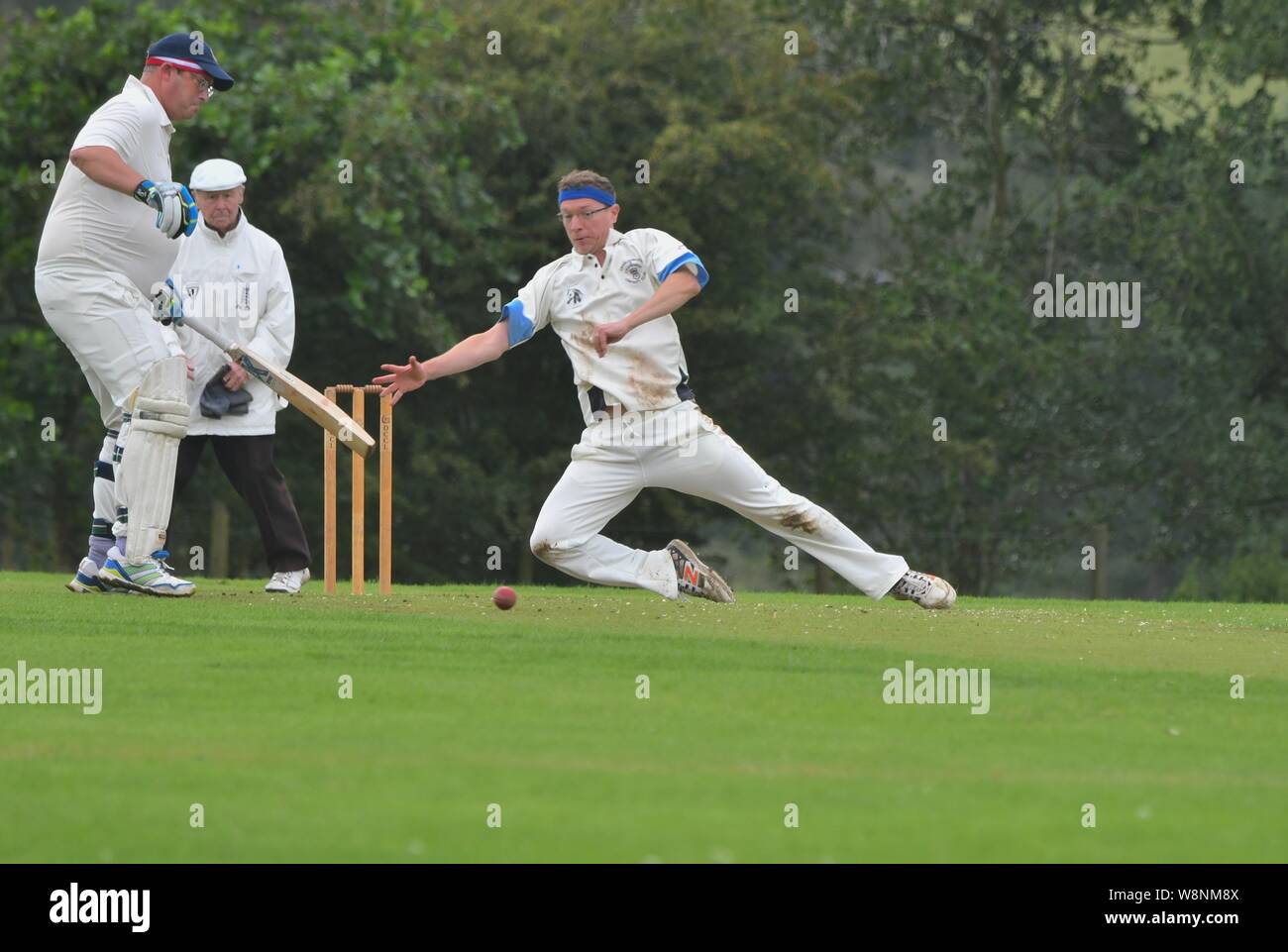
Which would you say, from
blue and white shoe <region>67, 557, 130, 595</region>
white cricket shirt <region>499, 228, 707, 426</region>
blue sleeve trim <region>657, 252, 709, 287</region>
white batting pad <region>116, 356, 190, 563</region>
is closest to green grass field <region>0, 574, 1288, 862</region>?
white batting pad <region>116, 356, 190, 563</region>

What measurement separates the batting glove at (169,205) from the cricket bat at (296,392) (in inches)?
27.4

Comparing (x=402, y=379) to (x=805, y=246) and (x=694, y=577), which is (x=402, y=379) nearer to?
(x=694, y=577)

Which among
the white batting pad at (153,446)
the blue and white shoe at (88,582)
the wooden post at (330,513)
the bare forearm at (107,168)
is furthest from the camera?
the wooden post at (330,513)

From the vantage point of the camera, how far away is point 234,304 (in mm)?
11547

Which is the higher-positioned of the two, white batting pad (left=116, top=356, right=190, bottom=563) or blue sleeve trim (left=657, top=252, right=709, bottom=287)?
blue sleeve trim (left=657, top=252, right=709, bottom=287)

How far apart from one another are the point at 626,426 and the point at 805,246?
22.9 m

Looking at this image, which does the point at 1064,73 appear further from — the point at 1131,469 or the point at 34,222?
the point at 34,222

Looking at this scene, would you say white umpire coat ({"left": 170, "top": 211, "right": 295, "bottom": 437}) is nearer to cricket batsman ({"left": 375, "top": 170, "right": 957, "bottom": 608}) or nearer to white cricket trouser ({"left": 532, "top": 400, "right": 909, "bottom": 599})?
cricket batsman ({"left": 375, "top": 170, "right": 957, "bottom": 608})

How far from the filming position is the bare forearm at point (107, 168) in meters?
10.0

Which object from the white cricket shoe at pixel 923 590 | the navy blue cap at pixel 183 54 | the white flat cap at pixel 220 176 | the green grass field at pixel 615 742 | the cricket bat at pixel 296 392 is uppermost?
the navy blue cap at pixel 183 54

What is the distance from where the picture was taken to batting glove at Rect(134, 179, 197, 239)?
32.4 feet

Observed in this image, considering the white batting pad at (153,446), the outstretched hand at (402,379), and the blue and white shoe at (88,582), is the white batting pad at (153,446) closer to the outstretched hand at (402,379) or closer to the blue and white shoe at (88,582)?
the blue and white shoe at (88,582)

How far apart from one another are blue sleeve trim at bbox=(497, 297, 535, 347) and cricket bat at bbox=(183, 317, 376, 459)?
89cm

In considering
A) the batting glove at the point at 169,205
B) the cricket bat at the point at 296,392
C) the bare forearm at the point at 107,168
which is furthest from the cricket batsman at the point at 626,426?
the bare forearm at the point at 107,168
